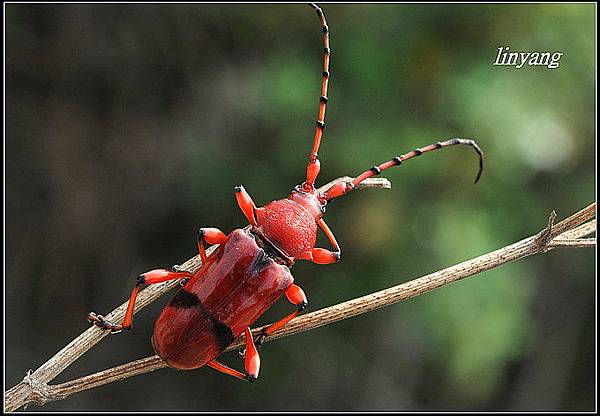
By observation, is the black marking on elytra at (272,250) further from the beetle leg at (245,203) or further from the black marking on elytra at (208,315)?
the black marking on elytra at (208,315)

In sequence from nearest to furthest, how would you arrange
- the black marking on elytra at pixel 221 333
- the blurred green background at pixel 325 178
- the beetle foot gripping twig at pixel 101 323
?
the beetle foot gripping twig at pixel 101 323 < the black marking on elytra at pixel 221 333 < the blurred green background at pixel 325 178

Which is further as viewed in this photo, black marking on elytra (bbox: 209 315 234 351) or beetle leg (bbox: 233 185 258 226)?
beetle leg (bbox: 233 185 258 226)

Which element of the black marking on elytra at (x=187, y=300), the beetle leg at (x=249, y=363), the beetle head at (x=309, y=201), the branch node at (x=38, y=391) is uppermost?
the beetle head at (x=309, y=201)

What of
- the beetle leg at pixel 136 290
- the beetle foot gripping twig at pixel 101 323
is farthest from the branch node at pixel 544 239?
the beetle foot gripping twig at pixel 101 323

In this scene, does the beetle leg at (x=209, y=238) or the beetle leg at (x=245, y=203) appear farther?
the beetle leg at (x=245, y=203)

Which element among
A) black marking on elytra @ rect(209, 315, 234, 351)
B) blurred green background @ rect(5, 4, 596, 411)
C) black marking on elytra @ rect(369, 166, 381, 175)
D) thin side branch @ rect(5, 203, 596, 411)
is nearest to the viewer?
thin side branch @ rect(5, 203, 596, 411)

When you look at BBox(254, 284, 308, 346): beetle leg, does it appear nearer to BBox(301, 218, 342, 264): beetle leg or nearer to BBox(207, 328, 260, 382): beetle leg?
BBox(207, 328, 260, 382): beetle leg

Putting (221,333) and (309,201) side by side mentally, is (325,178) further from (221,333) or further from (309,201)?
(221,333)

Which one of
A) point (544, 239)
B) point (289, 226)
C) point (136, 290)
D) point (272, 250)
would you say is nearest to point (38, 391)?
point (136, 290)

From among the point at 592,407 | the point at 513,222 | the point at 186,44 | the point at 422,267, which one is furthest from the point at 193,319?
the point at 592,407

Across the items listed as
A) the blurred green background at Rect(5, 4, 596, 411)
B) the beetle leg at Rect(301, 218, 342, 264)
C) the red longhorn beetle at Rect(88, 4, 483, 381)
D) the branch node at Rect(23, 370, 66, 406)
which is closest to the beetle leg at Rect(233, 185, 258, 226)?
the red longhorn beetle at Rect(88, 4, 483, 381)
